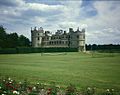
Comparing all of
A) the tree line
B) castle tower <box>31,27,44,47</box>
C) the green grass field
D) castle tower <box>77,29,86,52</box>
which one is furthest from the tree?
the green grass field

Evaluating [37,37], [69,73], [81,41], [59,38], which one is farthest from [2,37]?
[69,73]

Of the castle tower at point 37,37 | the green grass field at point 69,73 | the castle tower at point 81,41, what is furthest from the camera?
the castle tower at point 37,37

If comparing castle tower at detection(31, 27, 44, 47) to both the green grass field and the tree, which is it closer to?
the tree

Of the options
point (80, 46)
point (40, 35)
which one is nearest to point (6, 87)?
point (80, 46)

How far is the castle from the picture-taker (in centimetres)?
11519

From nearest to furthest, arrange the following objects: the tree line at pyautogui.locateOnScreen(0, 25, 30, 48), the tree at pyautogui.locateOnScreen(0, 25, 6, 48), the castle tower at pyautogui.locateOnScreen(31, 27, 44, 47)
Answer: the tree at pyautogui.locateOnScreen(0, 25, 6, 48), the tree line at pyautogui.locateOnScreen(0, 25, 30, 48), the castle tower at pyautogui.locateOnScreen(31, 27, 44, 47)

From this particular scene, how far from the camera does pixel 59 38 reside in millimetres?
120312

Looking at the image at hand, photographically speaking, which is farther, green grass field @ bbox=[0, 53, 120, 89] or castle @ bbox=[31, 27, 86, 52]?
castle @ bbox=[31, 27, 86, 52]

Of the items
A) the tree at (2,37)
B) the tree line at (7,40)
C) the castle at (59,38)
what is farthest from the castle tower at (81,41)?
the tree at (2,37)

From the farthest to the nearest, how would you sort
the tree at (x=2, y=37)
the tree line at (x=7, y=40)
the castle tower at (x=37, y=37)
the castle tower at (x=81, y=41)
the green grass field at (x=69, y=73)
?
the castle tower at (x=37, y=37)
the castle tower at (x=81, y=41)
the tree line at (x=7, y=40)
the tree at (x=2, y=37)
the green grass field at (x=69, y=73)

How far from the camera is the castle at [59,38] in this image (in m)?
115

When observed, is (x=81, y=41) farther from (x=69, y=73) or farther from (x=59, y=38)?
(x=69, y=73)

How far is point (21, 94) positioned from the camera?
7.35m

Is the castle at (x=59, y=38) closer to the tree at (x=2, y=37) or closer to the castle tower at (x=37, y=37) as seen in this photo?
the castle tower at (x=37, y=37)
